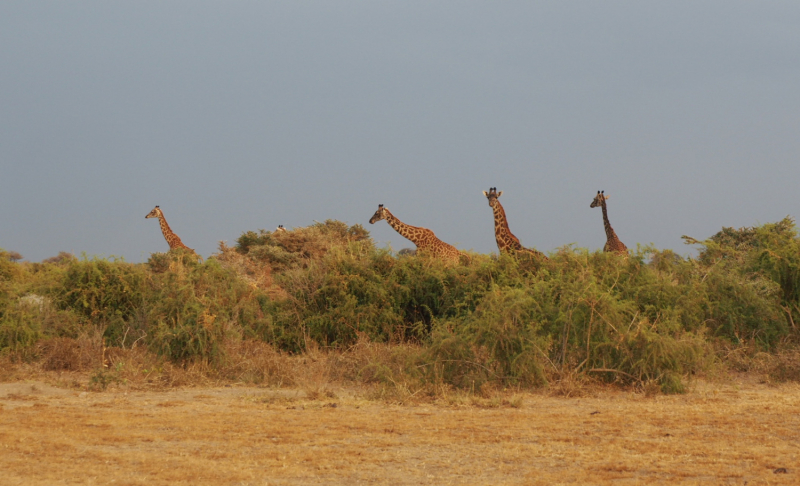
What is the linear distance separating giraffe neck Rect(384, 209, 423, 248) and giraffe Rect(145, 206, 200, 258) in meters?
7.14

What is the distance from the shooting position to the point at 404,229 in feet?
68.1

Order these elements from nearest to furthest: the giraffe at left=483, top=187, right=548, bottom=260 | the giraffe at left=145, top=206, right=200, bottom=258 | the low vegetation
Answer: the low vegetation → the giraffe at left=483, top=187, right=548, bottom=260 → the giraffe at left=145, top=206, right=200, bottom=258

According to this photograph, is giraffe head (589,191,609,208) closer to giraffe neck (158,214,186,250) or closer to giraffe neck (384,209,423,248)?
giraffe neck (384,209,423,248)

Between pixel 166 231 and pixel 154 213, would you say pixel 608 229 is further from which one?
pixel 154 213

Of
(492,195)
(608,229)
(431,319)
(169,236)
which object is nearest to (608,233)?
(608,229)

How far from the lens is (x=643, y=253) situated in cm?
1269

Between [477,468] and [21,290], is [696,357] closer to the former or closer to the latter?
[477,468]

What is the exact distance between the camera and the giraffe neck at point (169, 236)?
2540cm

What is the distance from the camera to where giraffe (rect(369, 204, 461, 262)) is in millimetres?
19516

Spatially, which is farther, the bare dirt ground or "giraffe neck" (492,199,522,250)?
"giraffe neck" (492,199,522,250)

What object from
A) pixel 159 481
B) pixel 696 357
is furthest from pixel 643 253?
pixel 159 481

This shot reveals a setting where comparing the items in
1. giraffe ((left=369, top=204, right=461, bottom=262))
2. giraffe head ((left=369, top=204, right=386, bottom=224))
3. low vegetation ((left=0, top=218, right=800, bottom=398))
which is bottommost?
low vegetation ((left=0, top=218, right=800, bottom=398))

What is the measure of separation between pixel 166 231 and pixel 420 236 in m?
10.0

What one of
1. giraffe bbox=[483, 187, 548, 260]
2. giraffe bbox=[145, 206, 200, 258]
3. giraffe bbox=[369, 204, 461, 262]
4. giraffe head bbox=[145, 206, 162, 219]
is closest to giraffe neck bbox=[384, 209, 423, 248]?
giraffe bbox=[369, 204, 461, 262]
